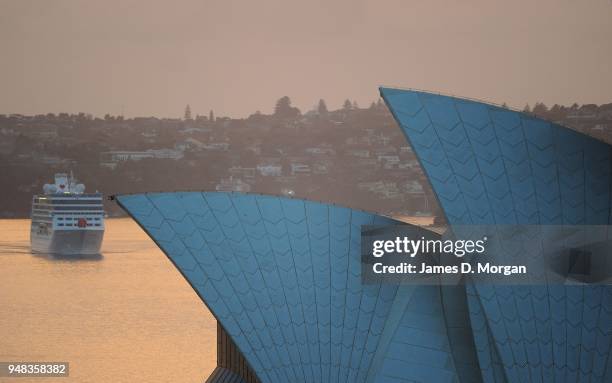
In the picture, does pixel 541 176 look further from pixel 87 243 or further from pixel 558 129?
pixel 87 243

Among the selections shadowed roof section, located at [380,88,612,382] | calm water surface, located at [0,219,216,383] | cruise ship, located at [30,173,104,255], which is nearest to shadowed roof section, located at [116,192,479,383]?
shadowed roof section, located at [380,88,612,382]

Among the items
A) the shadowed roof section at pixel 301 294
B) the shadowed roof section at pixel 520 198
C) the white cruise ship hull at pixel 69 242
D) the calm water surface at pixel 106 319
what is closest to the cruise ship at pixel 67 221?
the white cruise ship hull at pixel 69 242

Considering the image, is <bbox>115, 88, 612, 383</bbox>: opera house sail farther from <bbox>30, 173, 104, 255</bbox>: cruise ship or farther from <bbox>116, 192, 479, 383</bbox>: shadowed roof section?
<bbox>30, 173, 104, 255</bbox>: cruise ship

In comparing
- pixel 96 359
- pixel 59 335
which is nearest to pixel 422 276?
pixel 96 359

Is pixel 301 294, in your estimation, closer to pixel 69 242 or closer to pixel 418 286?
pixel 418 286

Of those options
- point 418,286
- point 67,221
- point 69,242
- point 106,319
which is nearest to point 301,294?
point 418,286
